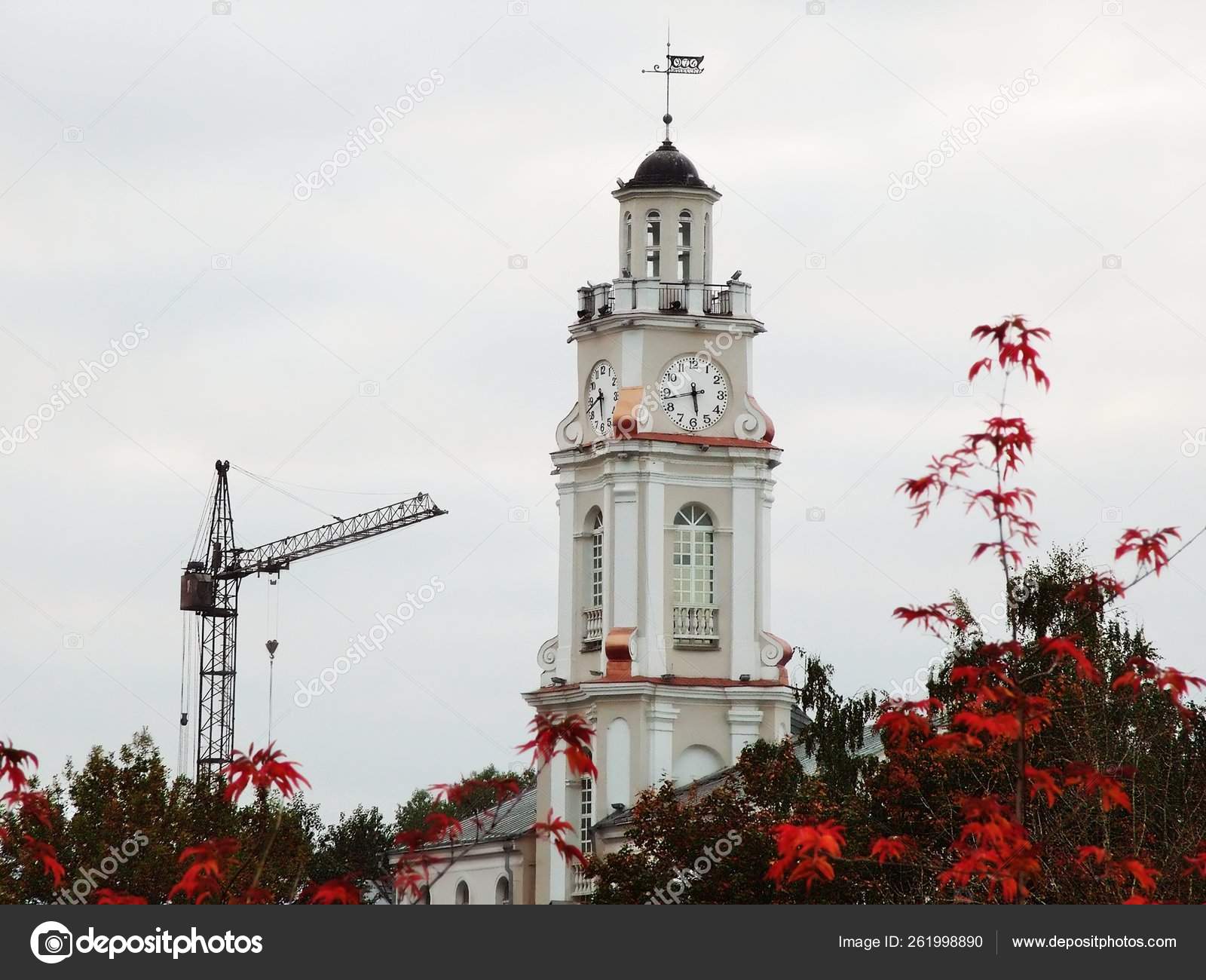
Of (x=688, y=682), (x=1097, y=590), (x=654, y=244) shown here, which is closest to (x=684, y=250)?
(x=654, y=244)

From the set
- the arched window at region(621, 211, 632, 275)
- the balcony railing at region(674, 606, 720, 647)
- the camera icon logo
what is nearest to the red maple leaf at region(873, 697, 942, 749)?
the camera icon logo

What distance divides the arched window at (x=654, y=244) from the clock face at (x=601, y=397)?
3519mm

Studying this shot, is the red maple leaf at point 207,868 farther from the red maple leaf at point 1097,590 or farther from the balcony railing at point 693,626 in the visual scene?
the balcony railing at point 693,626

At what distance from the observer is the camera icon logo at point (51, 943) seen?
23391mm

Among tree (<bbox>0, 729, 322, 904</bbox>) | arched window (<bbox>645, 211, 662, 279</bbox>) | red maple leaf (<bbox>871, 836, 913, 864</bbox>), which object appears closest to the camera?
red maple leaf (<bbox>871, 836, 913, 864</bbox>)

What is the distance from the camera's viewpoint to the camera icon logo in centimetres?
2339

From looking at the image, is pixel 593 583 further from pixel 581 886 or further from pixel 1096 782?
pixel 1096 782

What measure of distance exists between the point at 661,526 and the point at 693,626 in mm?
3265

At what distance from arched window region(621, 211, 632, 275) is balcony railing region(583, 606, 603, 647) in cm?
1078

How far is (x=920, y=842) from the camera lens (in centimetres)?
5425

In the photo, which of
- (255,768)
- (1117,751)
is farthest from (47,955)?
(1117,751)

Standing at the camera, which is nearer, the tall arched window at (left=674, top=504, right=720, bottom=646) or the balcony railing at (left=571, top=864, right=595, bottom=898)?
the balcony railing at (left=571, top=864, right=595, bottom=898)

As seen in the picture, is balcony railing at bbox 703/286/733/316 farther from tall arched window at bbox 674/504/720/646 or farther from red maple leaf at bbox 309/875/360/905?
red maple leaf at bbox 309/875/360/905

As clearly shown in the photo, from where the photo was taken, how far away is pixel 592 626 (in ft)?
282
